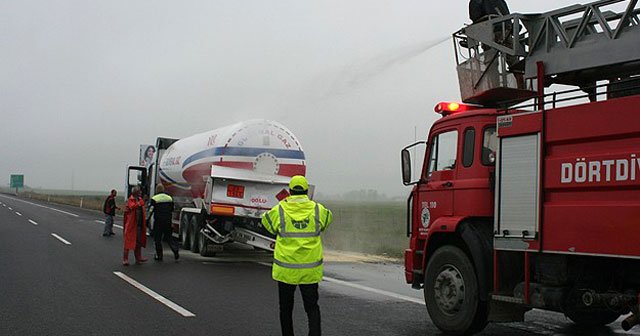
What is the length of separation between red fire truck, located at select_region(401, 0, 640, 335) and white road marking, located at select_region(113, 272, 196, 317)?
2957 millimetres

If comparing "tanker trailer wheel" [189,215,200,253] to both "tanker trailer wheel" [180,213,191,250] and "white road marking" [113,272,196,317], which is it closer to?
"tanker trailer wheel" [180,213,191,250]

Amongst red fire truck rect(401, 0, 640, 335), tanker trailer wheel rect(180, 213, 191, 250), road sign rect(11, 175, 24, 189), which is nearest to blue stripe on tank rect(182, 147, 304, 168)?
tanker trailer wheel rect(180, 213, 191, 250)

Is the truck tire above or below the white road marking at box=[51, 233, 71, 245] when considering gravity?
above

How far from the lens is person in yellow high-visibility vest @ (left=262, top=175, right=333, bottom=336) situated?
19.1ft

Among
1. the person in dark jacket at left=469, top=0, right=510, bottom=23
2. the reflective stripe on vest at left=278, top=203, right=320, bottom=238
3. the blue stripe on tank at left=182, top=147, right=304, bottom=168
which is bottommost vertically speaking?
the reflective stripe on vest at left=278, top=203, right=320, bottom=238

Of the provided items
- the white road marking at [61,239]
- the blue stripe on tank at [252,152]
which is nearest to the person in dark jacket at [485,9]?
the blue stripe on tank at [252,152]

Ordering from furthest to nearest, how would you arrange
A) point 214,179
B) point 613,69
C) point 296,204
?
1. point 214,179
2. point 613,69
3. point 296,204

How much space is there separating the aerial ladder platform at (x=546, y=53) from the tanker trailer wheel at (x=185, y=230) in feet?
34.6

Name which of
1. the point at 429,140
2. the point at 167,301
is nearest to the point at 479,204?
the point at 429,140

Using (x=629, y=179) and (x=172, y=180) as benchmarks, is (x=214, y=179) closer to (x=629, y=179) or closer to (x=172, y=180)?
(x=172, y=180)

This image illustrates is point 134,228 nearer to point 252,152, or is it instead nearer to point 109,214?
point 252,152

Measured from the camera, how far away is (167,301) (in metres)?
8.94

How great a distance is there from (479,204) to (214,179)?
8.77 meters

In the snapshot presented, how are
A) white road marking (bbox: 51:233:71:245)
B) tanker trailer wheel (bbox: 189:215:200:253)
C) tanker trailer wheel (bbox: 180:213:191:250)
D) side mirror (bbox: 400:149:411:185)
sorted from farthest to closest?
white road marking (bbox: 51:233:71:245) < tanker trailer wheel (bbox: 180:213:191:250) < tanker trailer wheel (bbox: 189:215:200:253) < side mirror (bbox: 400:149:411:185)
